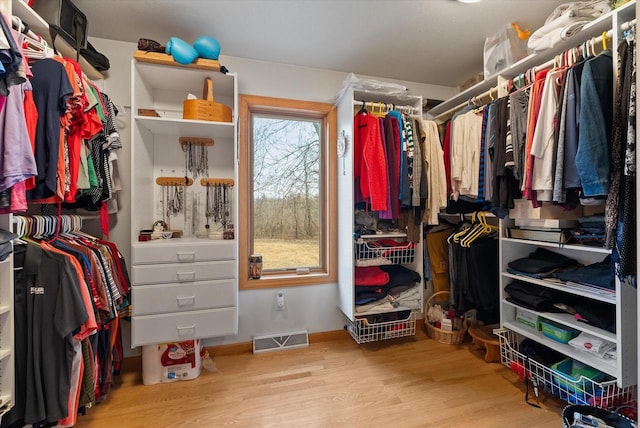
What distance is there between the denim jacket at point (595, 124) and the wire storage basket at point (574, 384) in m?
0.97

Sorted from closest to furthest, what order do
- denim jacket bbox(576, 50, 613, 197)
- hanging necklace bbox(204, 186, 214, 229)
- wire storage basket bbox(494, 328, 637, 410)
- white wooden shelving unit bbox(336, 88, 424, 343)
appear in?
denim jacket bbox(576, 50, 613, 197), wire storage basket bbox(494, 328, 637, 410), white wooden shelving unit bbox(336, 88, 424, 343), hanging necklace bbox(204, 186, 214, 229)

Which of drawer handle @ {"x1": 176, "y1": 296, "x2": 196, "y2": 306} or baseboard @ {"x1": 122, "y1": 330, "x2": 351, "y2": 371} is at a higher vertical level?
drawer handle @ {"x1": 176, "y1": 296, "x2": 196, "y2": 306}

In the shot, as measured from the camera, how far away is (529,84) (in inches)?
64.9

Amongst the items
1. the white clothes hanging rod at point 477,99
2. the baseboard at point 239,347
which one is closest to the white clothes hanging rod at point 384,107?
the white clothes hanging rod at point 477,99

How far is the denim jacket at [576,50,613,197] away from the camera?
1168mm

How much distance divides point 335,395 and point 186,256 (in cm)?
125

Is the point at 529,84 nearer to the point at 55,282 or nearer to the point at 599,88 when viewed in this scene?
the point at 599,88

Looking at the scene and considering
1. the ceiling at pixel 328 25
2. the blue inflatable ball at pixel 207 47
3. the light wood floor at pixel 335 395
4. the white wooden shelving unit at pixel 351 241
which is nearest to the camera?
the light wood floor at pixel 335 395

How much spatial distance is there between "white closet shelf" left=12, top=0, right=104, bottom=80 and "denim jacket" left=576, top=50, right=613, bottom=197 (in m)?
2.47

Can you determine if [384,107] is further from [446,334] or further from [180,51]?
[446,334]

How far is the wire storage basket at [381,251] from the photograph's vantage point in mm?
2133

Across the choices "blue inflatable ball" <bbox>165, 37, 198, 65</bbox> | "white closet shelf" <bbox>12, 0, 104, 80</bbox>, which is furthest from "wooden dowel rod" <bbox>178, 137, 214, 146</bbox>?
"white closet shelf" <bbox>12, 0, 104, 80</bbox>

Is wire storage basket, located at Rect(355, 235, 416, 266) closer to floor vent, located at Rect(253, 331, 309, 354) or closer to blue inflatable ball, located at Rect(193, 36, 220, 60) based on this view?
floor vent, located at Rect(253, 331, 309, 354)

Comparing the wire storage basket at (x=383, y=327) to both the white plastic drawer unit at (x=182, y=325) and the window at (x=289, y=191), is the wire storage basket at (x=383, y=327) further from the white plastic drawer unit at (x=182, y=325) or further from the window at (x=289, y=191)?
the white plastic drawer unit at (x=182, y=325)
